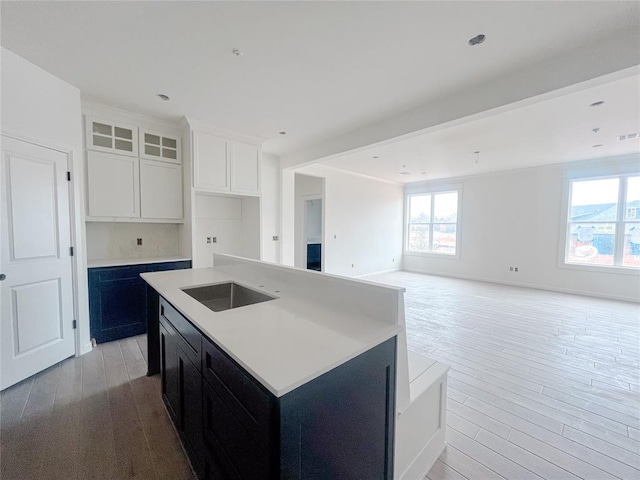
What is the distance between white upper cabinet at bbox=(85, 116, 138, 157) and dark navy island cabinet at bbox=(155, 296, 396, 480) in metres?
2.82

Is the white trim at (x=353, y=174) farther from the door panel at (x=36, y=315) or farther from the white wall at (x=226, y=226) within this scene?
the door panel at (x=36, y=315)

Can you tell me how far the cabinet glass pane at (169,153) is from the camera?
11.8 ft

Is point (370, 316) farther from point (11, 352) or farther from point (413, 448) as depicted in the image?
point (11, 352)

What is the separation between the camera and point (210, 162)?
3723mm

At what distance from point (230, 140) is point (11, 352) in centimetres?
315

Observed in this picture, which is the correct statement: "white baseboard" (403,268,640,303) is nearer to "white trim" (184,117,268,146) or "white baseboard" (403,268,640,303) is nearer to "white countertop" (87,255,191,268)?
"white trim" (184,117,268,146)

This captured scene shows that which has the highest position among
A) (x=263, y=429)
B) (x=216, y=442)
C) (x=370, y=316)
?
(x=370, y=316)

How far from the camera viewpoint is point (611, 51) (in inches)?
77.3

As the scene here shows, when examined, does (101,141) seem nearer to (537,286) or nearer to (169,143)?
(169,143)

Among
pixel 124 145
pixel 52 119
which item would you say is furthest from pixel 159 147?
pixel 52 119

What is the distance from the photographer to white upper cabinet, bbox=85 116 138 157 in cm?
304

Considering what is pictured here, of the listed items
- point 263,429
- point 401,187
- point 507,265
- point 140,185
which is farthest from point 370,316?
point 401,187

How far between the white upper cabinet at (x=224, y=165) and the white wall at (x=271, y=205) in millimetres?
767

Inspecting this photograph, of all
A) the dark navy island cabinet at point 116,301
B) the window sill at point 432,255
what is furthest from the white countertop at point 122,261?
the window sill at point 432,255
